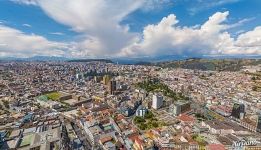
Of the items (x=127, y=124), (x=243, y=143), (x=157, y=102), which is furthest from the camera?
(x=157, y=102)

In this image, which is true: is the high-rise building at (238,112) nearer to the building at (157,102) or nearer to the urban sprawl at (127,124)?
the urban sprawl at (127,124)

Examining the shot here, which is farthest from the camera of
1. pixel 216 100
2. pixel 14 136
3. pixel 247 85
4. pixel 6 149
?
pixel 247 85

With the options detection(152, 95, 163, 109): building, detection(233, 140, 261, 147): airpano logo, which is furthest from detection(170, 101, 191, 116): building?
detection(233, 140, 261, 147): airpano logo

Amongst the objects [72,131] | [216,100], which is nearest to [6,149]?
[72,131]

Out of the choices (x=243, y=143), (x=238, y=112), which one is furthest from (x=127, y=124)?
(x=238, y=112)

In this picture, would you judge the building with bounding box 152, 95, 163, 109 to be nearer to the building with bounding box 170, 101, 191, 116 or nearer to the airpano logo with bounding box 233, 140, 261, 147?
the building with bounding box 170, 101, 191, 116

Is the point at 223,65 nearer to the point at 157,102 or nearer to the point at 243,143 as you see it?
the point at 157,102

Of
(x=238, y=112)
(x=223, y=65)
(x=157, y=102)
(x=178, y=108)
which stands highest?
(x=223, y=65)

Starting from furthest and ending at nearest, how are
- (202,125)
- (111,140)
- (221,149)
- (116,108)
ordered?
(116,108)
(202,125)
(111,140)
(221,149)

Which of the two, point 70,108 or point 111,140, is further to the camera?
point 70,108

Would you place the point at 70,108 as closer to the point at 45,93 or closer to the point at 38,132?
the point at 38,132

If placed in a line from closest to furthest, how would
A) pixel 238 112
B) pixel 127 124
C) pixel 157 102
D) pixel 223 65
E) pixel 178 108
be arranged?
pixel 127 124, pixel 238 112, pixel 178 108, pixel 157 102, pixel 223 65
